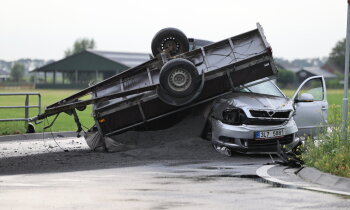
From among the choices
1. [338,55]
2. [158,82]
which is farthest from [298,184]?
[338,55]

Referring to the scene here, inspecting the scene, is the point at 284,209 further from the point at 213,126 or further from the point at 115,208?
the point at 213,126

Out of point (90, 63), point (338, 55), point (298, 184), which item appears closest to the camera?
point (298, 184)

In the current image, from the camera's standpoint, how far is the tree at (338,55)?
558ft

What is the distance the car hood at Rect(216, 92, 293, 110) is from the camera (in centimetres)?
1505

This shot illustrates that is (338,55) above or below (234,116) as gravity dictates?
above

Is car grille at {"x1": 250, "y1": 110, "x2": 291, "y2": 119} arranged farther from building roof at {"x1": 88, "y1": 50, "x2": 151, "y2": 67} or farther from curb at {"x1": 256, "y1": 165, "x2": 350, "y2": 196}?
building roof at {"x1": 88, "y1": 50, "x2": 151, "y2": 67}

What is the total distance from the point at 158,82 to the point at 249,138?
2.29 meters

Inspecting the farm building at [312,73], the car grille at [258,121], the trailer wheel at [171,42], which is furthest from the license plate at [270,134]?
the farm building at [312,73]

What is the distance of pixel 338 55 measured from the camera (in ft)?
565

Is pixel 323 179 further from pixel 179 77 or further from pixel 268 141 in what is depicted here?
pixel 179 77

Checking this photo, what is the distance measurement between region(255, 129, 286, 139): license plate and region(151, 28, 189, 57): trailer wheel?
328 cm

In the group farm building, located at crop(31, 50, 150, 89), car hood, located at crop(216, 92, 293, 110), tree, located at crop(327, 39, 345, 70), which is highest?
tree, located at crop(327, 39, 345, 70)

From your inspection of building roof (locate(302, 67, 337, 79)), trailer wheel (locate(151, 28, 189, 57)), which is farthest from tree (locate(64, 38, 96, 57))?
trailer wheel (locate(151, 28, 189, 57))

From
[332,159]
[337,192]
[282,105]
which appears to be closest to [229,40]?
[282,105]
